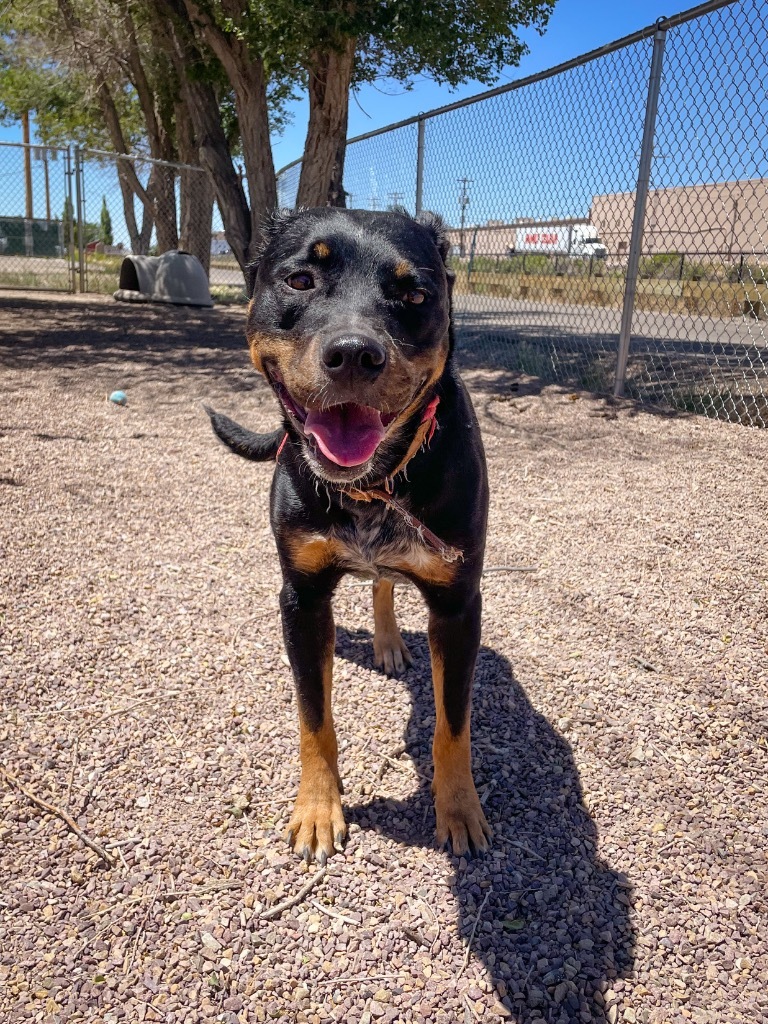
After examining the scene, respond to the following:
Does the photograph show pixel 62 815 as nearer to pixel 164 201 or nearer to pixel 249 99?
pixel 249 99

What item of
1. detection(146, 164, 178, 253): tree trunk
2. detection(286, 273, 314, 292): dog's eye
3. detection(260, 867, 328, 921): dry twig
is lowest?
detection(260, 867, 328, 921): dry twig

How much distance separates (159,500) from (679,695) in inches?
120

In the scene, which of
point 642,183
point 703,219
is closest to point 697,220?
point 703,219

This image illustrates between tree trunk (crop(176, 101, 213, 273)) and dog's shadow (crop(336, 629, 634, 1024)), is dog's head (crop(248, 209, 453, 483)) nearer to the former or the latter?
dog's shadow (crop(336, 629, 634, 1024))

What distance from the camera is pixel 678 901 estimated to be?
2.03 m

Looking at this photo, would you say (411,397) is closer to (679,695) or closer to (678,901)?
(678,901)

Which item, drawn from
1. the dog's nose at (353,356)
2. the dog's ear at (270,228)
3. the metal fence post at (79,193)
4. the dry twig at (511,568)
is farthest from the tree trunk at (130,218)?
the dog's nose at (353,356)

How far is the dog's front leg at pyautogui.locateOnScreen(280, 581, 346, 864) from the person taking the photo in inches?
→ 88.6

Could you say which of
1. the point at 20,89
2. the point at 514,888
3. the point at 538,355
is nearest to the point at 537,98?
the point at 538,355

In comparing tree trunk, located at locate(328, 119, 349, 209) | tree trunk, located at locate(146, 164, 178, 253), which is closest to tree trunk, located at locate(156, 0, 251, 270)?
tree trunk, located at locate(328, 119, 349, 209)

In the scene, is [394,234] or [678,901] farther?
[394,234]

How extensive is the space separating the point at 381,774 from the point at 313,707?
1.42ft

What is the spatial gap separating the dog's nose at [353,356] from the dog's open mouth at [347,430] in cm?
10

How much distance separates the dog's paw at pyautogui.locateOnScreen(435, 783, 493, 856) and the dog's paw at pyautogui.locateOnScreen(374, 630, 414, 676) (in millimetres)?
790
